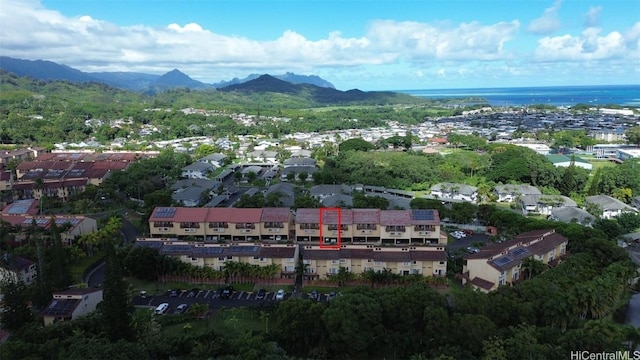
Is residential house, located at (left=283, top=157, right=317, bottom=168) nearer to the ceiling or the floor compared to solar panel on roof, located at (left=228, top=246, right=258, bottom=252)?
nearer to the ceiling

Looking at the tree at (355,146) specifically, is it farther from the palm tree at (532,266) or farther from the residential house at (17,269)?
the residential house at (17,269)

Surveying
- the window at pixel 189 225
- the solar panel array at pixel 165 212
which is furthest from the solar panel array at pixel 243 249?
the solar panel array at pixel 165 212

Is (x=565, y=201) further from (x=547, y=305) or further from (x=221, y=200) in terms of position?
(x=221, y=200)

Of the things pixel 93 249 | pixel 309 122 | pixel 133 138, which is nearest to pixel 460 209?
pixel 93 249

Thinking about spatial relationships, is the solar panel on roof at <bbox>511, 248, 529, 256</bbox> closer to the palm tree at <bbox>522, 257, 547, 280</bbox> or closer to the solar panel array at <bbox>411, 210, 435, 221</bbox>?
the palm tree at <bbox>522, 257, 547, 280</bbox>

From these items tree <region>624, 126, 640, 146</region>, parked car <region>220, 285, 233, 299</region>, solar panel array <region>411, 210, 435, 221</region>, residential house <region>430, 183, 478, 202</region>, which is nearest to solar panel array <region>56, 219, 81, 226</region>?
parked car <region>220, 285, 233, 299</region>

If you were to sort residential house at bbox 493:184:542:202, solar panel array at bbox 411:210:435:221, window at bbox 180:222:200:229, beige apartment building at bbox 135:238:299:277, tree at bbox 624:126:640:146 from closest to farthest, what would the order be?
beige apartment building at bbox 135:238:299:277
solar panel array at bbox 411:210:435:221
window at bbox 180:222:200:229
residential house at bbox 493:184:542:202
tree at bbox 624:126:640:146
